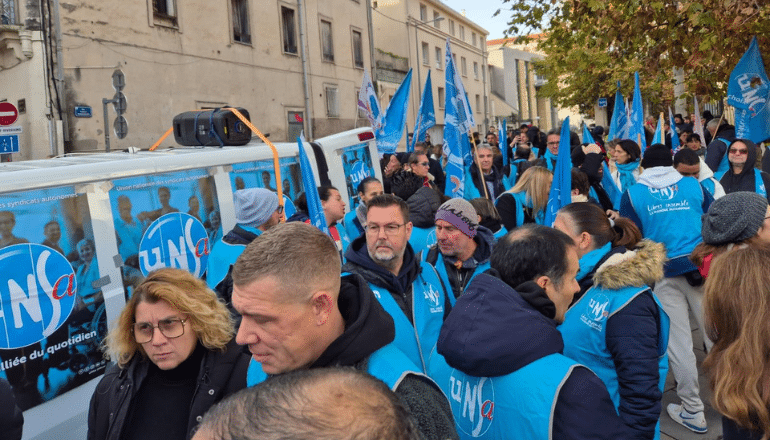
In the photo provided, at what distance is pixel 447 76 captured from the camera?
750 cm

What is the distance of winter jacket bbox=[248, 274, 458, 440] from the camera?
1.67 meters

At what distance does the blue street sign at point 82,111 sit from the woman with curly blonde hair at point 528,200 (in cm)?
1093

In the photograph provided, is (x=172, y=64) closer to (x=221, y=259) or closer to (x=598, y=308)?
(x=221, y=259)

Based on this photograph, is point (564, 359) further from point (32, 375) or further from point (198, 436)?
point (32, 375)

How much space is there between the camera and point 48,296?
3.48 m

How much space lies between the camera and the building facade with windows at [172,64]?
45.4 ft

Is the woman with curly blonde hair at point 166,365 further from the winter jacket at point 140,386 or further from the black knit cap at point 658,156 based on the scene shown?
the black knit cap at point 658,156

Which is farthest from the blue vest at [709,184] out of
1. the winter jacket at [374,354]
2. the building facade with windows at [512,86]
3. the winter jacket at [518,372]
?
the building facade with windows at [512,86]

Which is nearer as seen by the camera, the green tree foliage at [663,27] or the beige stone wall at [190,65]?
the green tree foliage at [663,27]

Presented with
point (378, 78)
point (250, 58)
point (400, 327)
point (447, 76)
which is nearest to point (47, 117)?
point (250, 58)

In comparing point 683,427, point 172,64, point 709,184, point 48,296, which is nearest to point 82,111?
point 172,64

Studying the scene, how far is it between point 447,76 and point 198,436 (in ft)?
22.6

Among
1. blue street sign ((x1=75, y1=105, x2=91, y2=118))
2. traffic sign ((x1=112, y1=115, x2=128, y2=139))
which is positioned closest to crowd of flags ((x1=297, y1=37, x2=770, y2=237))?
traffic sign ((x1=112, y1=115, x2=128, y2=139))

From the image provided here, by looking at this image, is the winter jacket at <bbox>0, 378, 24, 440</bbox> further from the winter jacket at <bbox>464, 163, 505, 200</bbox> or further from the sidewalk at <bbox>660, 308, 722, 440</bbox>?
the winter jacket at <bbox>464, 163, 505, 200</bbox>
